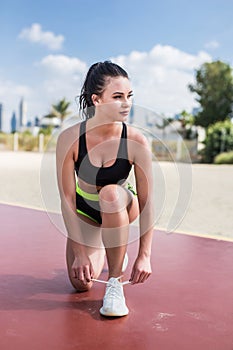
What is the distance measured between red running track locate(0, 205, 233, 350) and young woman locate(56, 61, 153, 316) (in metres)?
0.15

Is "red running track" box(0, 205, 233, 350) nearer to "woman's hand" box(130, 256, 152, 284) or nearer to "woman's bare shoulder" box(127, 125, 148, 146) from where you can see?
"woman's hand" box(130, 256, 152, 284)

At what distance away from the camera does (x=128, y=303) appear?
6.86 feet

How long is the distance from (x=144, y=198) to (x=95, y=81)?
0.54m

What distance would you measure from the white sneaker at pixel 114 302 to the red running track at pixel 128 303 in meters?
0.03

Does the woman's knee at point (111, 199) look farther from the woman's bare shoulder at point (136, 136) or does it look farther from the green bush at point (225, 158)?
the green bush at point (225, 158)

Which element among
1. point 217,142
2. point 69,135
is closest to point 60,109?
point 217,142

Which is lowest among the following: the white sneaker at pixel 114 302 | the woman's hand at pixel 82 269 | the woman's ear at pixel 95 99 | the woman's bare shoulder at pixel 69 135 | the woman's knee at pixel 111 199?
the white sneaker at pixel 114 302


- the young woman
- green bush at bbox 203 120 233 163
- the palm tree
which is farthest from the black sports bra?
the palm tree

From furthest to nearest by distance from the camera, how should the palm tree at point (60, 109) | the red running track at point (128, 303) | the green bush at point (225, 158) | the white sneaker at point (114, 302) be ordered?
the palm tree at point (60, 109) < the green bush at point (225, 158) < the white sneaker at point (114, 302) < the red running track at point (128, 303)

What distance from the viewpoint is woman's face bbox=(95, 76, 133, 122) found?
74.4 inches

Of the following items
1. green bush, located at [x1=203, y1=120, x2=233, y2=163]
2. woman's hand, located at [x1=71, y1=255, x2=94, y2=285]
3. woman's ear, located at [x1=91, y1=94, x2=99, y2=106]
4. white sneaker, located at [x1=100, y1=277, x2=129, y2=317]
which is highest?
woman's ear, located at [x1=91, y1=94, x2=99, y2=106]

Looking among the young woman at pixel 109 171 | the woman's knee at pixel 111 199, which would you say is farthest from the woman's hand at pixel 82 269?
the woman's knee at pixel 111 199

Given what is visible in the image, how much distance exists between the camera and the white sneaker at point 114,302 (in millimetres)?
1886

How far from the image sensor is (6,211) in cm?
444
